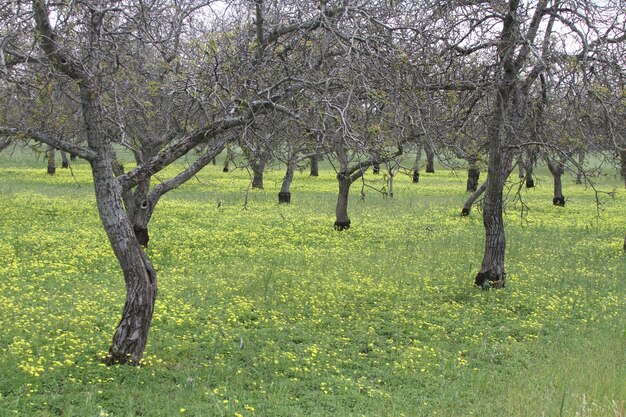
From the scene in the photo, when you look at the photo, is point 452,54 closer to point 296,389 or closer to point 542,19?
point 542,19

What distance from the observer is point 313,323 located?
10602mm

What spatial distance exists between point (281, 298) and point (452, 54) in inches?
216

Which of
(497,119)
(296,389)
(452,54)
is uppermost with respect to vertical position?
(452,54)

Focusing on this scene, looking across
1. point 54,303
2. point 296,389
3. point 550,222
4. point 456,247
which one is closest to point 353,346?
point 296,389

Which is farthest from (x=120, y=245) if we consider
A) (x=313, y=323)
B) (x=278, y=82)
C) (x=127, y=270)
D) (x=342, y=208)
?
(x=342, y=208)

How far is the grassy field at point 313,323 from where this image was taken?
7234mm

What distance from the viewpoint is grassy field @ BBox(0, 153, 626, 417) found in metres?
7.23

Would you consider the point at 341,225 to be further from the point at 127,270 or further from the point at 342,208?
the point at 127,270

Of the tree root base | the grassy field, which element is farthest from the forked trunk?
the tree root base

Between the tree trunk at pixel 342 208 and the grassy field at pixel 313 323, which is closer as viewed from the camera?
the grassy field at pixel 313 323

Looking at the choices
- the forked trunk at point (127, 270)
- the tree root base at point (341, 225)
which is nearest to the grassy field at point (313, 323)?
the forked trunk at point (127, 270)

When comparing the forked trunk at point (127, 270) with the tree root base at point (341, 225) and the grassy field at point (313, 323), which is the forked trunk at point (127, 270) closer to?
the grassy field at point (313, 323)

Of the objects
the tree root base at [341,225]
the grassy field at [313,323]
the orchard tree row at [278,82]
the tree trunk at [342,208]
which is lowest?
the grassy field at [313,323]

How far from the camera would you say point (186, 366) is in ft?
27.1
